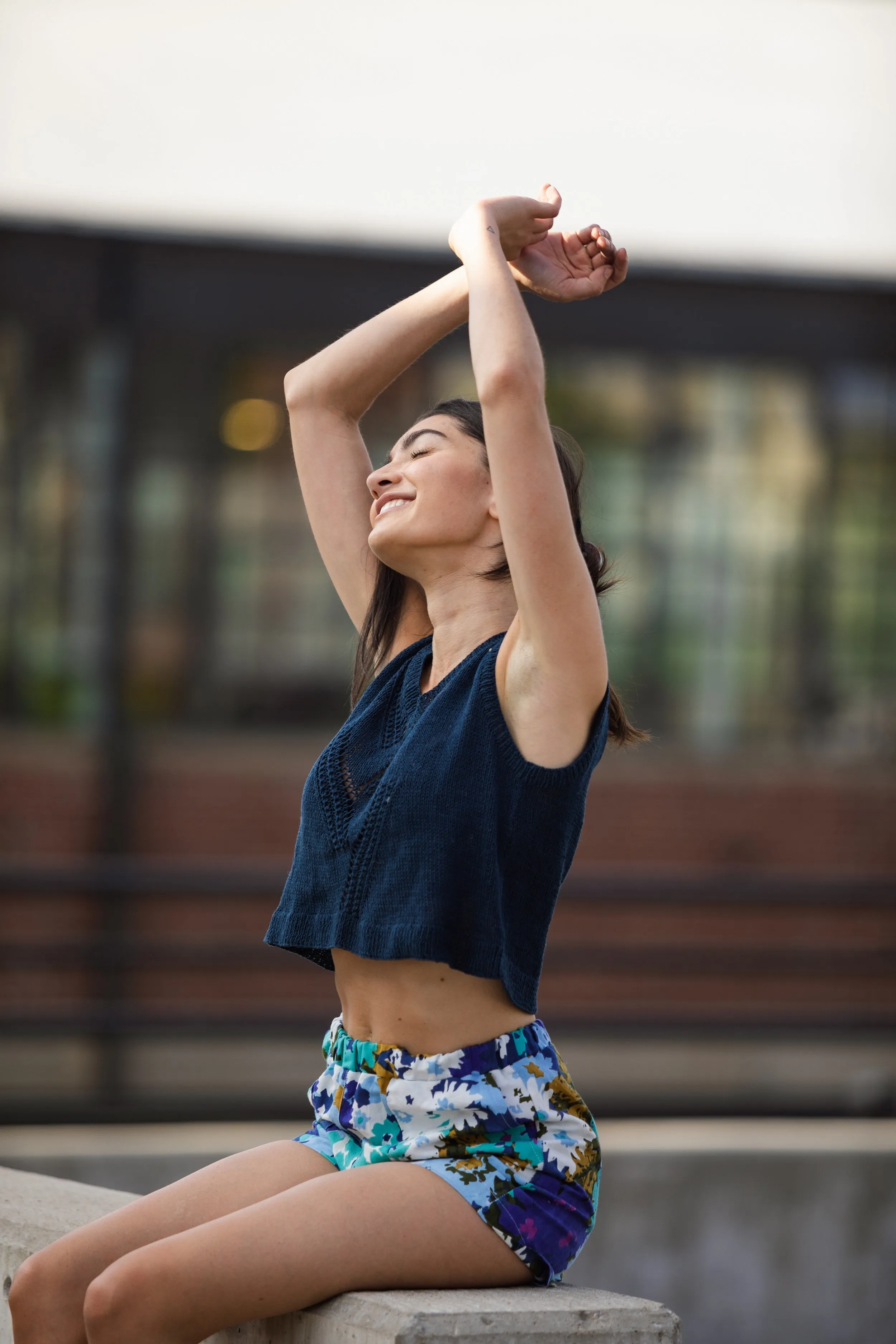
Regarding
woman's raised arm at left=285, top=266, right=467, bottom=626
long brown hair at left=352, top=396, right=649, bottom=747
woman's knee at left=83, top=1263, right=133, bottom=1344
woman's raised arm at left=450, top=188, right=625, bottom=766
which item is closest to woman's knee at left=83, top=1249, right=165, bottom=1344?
woman's knee at left=83, top=1263, right=133, bottom=1344

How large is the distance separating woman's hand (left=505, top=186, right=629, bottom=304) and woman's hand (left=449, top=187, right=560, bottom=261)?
0.03 ft

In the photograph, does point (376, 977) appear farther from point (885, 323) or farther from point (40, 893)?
point (885, 323)

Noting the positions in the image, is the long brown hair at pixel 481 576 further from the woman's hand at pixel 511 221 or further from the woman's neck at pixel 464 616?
the woman's hand at pixel 511 221

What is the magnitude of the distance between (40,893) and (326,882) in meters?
3.82

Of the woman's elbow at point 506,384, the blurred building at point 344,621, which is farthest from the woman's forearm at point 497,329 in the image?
the blurred building at point 344,621

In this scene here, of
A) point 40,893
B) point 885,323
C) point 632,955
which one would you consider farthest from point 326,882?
point 885,323

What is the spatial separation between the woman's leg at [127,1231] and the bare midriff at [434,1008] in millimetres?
157

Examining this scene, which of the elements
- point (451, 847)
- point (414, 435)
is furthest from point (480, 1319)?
point (414, 435)

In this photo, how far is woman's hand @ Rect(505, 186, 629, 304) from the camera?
1812mm

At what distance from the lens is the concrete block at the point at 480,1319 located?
144 cm

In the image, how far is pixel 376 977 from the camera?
1.61 metres

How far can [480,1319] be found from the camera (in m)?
1.46

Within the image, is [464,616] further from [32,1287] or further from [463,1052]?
[32,1287]

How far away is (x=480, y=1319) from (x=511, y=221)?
Result: 1.14m
